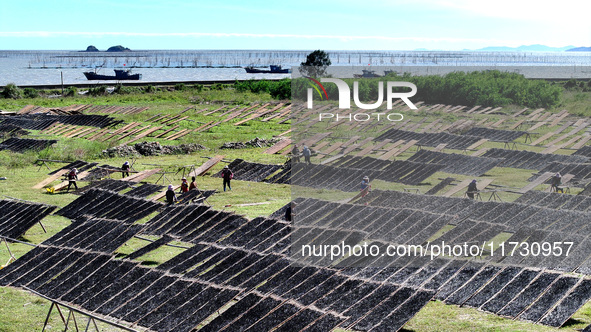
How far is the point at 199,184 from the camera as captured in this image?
1329 inches

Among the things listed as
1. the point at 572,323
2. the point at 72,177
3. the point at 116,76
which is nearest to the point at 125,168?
the point at 72,177

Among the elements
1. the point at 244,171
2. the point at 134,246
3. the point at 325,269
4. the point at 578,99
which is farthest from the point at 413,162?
the point at 578,99

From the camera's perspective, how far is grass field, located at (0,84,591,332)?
51.5 feet

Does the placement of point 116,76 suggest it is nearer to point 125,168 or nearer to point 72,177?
point 125,168

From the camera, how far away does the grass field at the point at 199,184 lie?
15711 mm

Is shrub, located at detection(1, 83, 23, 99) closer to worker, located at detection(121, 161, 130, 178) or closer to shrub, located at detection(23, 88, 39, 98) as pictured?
shrub, located at detection(23, 88, 39, 98)

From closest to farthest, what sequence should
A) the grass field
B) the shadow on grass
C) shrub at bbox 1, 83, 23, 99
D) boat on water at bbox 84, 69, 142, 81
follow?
the shadow on grass
the grass field
shrub at bbox 1, 83, 23, 99
boat on water at bbox 84, 69, 142, 81

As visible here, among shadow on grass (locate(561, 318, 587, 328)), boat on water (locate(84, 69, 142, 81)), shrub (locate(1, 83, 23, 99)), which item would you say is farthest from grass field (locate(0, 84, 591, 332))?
boat on water (locate(84, 69, 142, 81))

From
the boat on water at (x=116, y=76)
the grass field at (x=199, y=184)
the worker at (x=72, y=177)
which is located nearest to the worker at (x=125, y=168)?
the grass field at (x=199, y=184)

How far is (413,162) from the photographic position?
110ft

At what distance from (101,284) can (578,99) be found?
55.3 meters

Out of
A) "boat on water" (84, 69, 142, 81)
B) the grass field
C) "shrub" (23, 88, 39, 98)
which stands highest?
"boat on water" (84, 69, 142, 81)

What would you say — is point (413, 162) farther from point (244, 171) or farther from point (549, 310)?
point (549, 310)

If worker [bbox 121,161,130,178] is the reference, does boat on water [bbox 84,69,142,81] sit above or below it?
above
